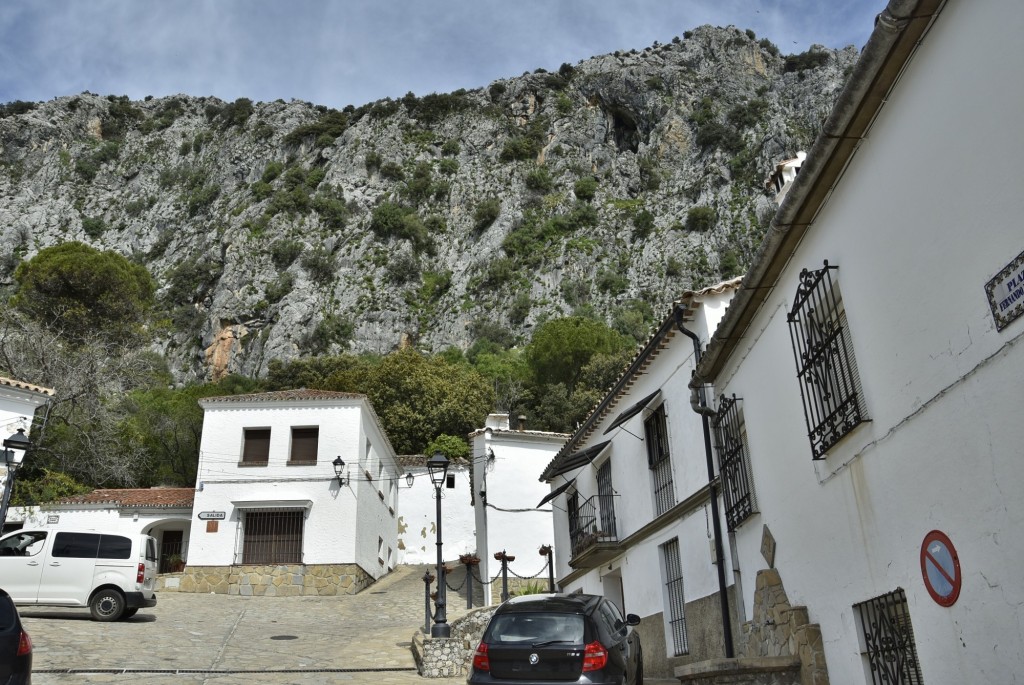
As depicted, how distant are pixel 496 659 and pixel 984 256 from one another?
5.99 m

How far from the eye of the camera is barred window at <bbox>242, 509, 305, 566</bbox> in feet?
82.7

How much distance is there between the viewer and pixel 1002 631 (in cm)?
472

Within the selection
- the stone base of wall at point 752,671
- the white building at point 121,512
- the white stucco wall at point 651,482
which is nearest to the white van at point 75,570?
the white stucco wall at point 651,482

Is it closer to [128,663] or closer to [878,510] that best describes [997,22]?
[878,510]

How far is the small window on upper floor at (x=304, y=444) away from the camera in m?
26.6

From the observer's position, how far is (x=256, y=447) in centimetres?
2667

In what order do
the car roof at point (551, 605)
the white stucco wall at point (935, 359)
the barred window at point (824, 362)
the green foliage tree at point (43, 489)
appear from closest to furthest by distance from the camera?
1. the white stucco wall at point (935, 359)
2. the barred window at point (824, 362)
3. the car roof at point (551, 605)
4. the green foliage tree at point (43, 489)

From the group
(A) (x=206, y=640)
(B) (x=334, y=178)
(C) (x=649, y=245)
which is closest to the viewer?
(A) (x=206, y=640)

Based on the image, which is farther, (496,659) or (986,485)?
(496,659)

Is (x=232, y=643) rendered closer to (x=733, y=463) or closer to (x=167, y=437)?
(x=733, y=463)

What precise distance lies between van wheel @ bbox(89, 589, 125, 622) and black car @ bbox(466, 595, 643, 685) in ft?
36.1

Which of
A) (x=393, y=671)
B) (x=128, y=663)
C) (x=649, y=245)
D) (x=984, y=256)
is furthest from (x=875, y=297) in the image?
(x=649, y=245)

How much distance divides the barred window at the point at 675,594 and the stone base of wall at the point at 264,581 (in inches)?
560

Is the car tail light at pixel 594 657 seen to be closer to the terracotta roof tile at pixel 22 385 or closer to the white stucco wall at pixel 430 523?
the terracotta roof tile at pixel 22 385
